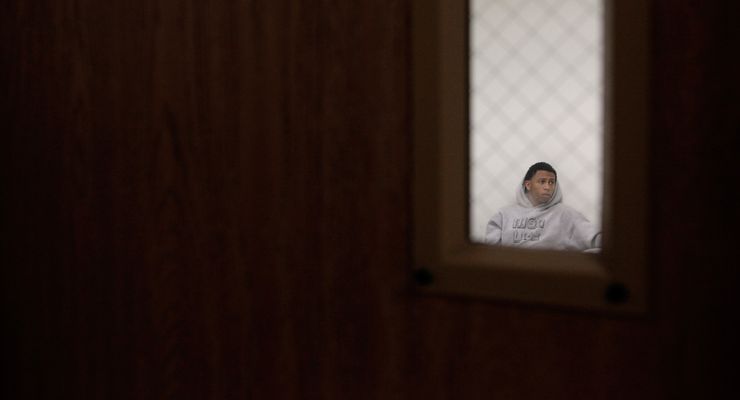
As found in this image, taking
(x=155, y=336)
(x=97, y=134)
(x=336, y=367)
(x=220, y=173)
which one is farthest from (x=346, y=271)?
(x=97, y=134)

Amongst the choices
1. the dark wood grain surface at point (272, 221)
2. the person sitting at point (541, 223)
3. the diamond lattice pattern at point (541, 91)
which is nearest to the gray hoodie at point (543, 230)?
the person sitting at point (541, 223)

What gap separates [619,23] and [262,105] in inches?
17.0

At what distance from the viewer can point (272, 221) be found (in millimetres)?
813

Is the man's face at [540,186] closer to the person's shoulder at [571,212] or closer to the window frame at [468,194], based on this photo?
the person's shoulder at [571,212]

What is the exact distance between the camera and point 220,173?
0.84 m

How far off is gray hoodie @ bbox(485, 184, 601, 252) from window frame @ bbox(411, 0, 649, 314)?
0.04 m

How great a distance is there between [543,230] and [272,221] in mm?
483

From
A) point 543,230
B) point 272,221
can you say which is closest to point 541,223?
point 543,230

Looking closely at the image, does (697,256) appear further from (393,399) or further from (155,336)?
(155,336)

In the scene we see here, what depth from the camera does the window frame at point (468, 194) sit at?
1.98ft

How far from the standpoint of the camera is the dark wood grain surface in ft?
1.95

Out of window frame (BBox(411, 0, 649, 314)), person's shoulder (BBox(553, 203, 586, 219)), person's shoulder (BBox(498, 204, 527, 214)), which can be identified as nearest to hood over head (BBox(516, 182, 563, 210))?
person's shoulder (BBox(498, 204, 527, 214))

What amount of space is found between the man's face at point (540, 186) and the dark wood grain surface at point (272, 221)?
733mm

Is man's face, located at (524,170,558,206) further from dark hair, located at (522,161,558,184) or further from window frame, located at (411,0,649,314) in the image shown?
window frame, located at (411,0,649,314)
